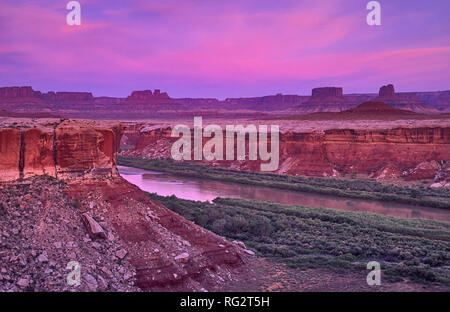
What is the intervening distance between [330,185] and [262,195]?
6.37 m

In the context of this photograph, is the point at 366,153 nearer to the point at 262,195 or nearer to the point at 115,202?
the point at 262,195

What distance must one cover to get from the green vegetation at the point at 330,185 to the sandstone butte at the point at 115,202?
19.4 meters

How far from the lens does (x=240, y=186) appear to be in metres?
35.8

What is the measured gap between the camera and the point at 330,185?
115 feet

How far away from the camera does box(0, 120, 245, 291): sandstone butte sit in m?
11.3

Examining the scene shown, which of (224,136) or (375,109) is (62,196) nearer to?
(224,136)

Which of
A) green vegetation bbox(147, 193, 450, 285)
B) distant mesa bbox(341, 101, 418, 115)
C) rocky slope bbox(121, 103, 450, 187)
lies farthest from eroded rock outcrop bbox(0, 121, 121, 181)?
distant mesa bbox(341, 101, 418, 115)

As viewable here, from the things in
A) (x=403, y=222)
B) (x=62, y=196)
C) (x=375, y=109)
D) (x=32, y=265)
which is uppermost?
(x=375, y=109)

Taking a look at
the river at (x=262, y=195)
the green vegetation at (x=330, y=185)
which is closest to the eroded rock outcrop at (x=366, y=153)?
the green vegetation at (x=330, y=185)

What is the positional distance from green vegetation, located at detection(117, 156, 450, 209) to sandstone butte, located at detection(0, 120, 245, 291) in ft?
63.7

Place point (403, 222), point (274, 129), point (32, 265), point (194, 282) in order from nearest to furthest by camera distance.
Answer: point (32, 265) < point (194, 282) < point (403, 222) < point (274, 129)

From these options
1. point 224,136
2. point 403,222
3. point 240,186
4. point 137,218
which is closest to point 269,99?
point 224,136

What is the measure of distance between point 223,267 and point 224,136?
42793 millimetres

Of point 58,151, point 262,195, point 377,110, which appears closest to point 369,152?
point 262,195
